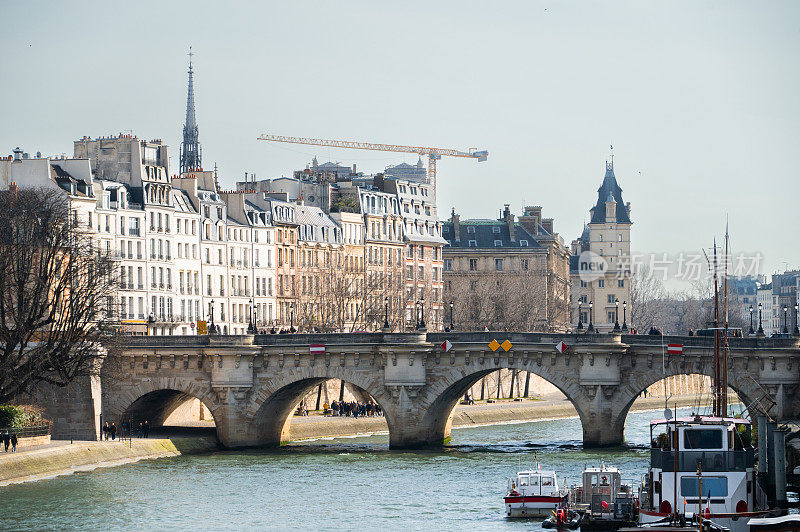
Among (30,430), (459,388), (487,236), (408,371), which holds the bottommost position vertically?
(30,430)

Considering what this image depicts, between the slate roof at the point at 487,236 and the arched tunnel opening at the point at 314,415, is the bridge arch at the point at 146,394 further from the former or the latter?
the slate roof at the point at 487,236

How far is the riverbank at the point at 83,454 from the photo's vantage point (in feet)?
274

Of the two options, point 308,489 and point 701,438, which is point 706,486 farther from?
point 308,489

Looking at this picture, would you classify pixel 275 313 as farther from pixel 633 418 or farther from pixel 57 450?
pixel 57 450

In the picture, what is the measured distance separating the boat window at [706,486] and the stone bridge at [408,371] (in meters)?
30.7

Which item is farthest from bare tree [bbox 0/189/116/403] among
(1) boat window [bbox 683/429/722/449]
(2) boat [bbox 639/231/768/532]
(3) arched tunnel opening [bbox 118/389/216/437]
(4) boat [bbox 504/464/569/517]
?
(1) boat window [bbox 683/429/722/449]

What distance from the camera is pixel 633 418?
440 feet

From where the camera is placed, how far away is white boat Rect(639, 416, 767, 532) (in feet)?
210

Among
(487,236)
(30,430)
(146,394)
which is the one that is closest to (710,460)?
(30,430)

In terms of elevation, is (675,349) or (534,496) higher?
(675,349)

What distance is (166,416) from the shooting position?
10962cm

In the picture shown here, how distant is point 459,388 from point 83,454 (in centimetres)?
2353

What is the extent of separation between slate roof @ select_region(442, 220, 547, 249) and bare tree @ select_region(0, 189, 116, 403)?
87839 millimetres

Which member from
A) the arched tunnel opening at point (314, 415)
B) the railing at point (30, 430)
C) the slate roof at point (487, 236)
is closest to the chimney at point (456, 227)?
the slate roof at point (487, 236)
